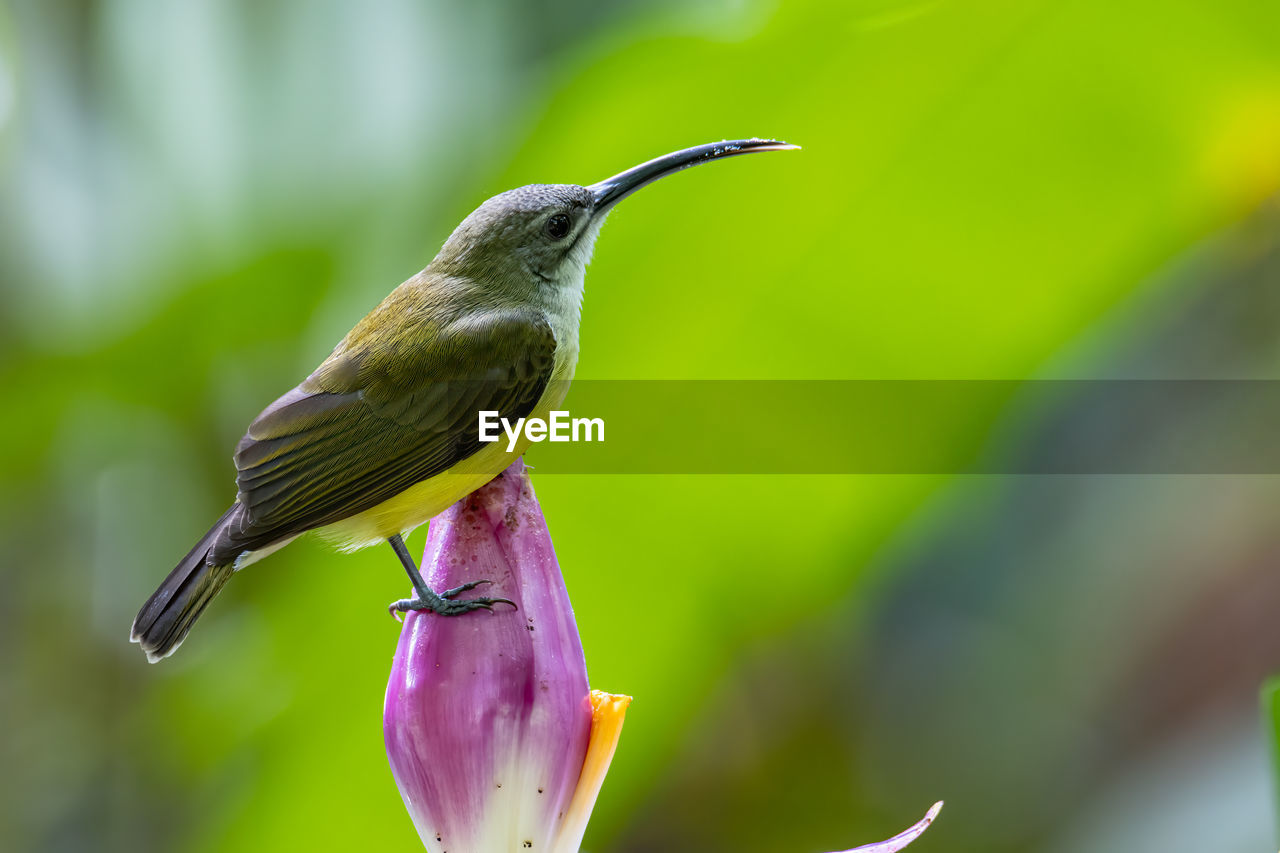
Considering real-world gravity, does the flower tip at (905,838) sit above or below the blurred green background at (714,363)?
below

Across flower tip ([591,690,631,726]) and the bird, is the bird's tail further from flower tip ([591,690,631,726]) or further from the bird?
flower tip ([591,690,631,726])

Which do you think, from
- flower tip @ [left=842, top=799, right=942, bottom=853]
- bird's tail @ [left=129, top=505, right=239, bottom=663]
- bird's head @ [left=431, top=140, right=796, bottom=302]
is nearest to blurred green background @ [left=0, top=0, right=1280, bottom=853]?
bird's head @ [left=431, top=140, right=796, bottom=302]

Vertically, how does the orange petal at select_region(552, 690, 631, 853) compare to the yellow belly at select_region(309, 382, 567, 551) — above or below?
below

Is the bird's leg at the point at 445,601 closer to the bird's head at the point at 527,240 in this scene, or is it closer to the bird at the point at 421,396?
the bird at the point at 421,396

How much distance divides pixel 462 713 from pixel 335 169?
1.06 metres

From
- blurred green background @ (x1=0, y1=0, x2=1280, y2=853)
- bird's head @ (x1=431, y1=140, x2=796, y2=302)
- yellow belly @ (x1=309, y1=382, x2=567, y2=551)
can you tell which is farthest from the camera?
blurred green background @ (x1=0, y1=0, x2=1280, y2=853)

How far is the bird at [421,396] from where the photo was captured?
2.13 ft

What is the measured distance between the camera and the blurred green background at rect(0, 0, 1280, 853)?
3.57 ft

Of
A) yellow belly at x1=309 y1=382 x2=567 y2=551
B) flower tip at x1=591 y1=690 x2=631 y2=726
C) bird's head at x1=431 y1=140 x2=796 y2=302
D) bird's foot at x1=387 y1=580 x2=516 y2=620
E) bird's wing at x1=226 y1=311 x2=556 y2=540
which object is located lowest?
flower tip at x1=591 y1=690 x2=631 y2=726

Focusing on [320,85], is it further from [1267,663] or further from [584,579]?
[1267,663]

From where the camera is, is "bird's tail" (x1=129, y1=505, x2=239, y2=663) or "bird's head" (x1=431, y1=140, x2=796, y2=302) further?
"bird's head" (x1=431, y1=140, x2=796, y2=302)

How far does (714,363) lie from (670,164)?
435 mm

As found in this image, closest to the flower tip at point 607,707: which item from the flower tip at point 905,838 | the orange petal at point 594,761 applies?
the orange petal at point 594,761

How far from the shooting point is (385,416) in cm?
76
